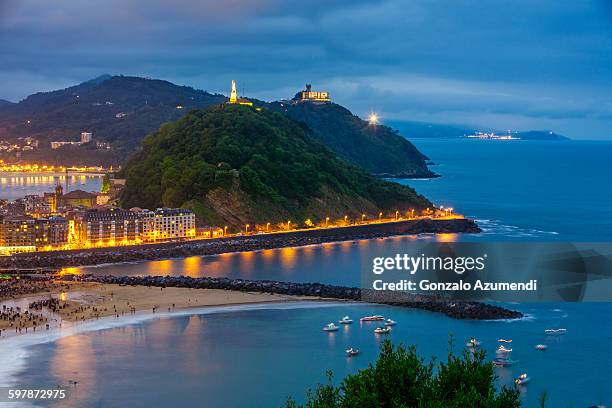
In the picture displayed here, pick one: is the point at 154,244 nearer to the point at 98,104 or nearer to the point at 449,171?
the point at 449,171

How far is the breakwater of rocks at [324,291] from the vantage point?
2956 centimetres

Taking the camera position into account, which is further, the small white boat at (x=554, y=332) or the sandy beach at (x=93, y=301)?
the sandy beach at (x=93, y=301)

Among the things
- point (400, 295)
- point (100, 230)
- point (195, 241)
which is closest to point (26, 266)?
point (100, 230)

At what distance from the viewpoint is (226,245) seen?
45.9 metres

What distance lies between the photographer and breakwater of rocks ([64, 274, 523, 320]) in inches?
1164

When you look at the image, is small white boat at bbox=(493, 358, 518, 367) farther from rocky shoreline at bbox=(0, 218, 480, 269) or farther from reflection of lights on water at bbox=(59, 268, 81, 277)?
rocky shoreline at bbox=(0, 218, 480, 269)

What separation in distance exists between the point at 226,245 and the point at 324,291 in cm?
1347

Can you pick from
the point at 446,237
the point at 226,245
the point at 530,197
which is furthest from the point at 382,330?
the point at 530,197

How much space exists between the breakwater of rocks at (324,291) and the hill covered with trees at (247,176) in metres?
14.9

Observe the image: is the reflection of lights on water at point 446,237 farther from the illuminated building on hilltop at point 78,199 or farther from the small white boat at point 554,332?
the illuminated building on hilltop at point 78,199

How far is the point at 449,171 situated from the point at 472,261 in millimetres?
78798

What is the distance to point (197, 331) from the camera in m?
27.6

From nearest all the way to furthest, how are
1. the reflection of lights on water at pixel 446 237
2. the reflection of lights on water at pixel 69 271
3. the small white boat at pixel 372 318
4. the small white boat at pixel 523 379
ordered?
the small white boat at pixel 523 379
the small white boat at pixel 372 318
the reflection of lights on water at pixel 69 271
the reflection of lights on water at pixel 446 237

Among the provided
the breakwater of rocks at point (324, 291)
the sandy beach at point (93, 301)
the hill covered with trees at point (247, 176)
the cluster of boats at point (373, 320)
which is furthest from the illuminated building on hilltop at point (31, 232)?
the cluster of boats at point (373, 320)
